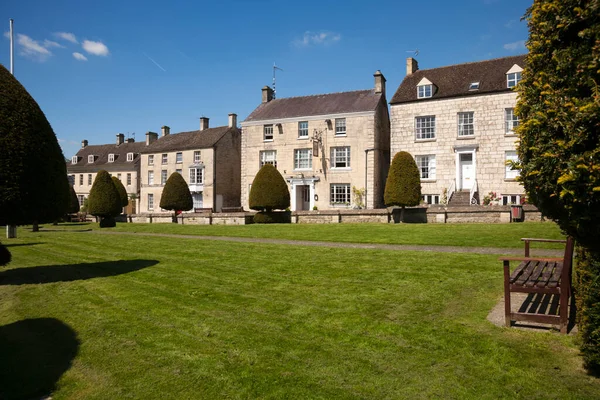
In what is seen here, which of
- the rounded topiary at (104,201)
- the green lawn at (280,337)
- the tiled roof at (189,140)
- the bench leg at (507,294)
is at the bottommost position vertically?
the green lawn at (280,337)

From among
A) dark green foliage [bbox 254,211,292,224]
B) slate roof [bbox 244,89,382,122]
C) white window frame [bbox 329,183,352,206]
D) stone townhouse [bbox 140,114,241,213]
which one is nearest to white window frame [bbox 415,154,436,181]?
slate roof [bbox 244,89,382,122]

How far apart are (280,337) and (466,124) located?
30639 mm

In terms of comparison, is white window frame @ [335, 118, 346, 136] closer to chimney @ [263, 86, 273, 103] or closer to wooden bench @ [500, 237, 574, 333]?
chimney @ [263, 86, 273, 103]

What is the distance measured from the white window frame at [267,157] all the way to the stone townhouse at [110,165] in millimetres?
24605

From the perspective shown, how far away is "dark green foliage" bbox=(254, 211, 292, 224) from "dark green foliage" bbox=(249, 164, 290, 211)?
421mm

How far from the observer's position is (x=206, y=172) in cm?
4744

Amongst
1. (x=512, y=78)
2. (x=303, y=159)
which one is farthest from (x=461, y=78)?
(x=303, y=159)

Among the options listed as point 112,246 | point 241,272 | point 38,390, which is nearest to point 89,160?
point 112,246

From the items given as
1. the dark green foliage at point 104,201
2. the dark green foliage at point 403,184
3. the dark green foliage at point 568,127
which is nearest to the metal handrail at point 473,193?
the dark green foliage at point 403,184

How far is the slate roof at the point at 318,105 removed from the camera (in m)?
37.7

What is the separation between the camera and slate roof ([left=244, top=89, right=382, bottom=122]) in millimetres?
37656

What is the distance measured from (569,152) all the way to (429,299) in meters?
3.92

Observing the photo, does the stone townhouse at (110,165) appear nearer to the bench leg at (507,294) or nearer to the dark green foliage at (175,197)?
the dark green foliage at (175,197)

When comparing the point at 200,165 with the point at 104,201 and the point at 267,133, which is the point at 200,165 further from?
the point at 104,201
